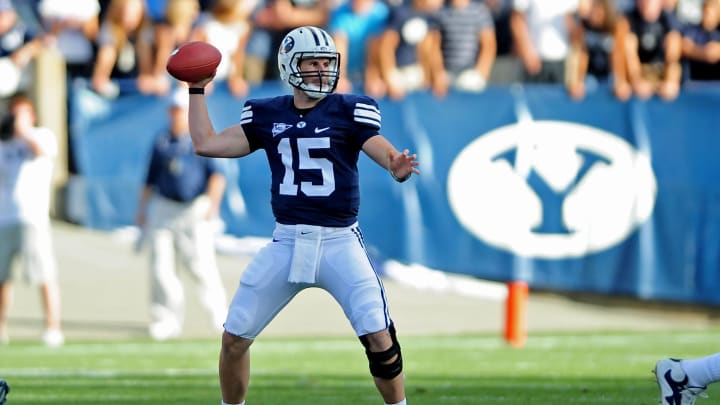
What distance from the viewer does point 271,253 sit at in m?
6.61

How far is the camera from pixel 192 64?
6.80 metres

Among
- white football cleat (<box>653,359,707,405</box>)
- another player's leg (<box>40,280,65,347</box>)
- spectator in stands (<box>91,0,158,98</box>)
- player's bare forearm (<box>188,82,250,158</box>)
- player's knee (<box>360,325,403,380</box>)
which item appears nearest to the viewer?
player's knee (<box>360,325,403,380</box>)

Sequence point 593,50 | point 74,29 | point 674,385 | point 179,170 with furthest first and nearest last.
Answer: point 74,29, point 593,50, point 179,170, point 674,385

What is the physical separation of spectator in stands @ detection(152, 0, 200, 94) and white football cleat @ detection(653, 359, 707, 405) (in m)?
9.57

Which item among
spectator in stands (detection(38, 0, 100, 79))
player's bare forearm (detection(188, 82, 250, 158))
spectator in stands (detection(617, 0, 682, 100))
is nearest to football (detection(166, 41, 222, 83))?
player's bare forearm (detection(188, 82, 250, 158))

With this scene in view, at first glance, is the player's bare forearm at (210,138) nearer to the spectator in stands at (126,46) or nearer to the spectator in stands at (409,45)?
the spectator in stands at (409,45)

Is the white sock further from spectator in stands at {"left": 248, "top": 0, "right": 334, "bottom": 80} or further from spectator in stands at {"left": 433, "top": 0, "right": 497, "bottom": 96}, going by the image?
spectator in stands at {"left": 248, "top": 0, "right": 334, "bottom": 80}

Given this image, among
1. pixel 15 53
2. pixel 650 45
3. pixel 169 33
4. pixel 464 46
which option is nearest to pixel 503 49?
pixel 464 46

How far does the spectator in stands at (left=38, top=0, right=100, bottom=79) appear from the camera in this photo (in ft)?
52.5

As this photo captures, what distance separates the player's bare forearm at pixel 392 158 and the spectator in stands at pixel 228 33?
8.81m

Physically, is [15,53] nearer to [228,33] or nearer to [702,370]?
[228,33]

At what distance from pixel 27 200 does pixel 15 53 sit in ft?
13.9

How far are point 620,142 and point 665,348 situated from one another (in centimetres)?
263

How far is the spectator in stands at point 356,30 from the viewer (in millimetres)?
14781
